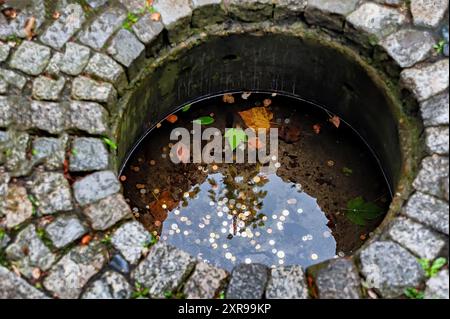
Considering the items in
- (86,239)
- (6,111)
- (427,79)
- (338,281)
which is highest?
(427,79)

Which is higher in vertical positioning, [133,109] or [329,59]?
[329,59]

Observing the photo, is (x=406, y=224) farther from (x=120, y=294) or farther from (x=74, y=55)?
(x=74, y=55)

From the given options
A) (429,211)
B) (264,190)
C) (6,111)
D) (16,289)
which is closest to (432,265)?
(429,211)

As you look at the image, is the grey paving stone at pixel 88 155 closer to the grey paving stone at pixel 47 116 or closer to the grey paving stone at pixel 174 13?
the grey paving stone at pixel 47 116

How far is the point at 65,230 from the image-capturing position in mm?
4512

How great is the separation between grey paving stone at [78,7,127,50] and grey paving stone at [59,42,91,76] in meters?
0.07

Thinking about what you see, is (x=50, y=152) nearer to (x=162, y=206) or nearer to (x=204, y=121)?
(x=162, y=206)

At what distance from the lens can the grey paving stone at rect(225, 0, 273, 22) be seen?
5535 mm

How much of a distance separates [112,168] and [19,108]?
799mm

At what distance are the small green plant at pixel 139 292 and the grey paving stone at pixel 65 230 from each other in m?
0.51

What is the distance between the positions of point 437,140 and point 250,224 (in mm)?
1720
